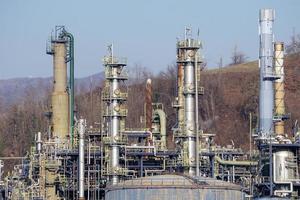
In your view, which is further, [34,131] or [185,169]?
[34,131]

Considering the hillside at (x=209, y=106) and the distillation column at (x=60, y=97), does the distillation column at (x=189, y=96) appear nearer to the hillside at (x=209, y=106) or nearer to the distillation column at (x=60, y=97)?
the distillation column at (x=60, y=97)

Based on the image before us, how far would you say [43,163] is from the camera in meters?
61.7

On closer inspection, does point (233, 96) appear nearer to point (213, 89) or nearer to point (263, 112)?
point (213, 89)

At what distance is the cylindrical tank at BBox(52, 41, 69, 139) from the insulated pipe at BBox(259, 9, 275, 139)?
1247cm

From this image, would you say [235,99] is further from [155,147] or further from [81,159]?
[81,159]

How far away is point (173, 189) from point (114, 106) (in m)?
18.8

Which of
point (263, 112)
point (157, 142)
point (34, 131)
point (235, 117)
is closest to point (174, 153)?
point (157, 142)

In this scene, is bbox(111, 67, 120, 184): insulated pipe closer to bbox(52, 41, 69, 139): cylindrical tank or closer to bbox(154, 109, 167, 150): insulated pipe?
bbox(154, 109, 167, 150): insulated pipe

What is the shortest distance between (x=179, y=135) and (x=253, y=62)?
56.7 m

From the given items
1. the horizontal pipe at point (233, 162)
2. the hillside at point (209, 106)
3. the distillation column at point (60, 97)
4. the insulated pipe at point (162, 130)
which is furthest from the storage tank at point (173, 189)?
the hillside at point (209, 106)

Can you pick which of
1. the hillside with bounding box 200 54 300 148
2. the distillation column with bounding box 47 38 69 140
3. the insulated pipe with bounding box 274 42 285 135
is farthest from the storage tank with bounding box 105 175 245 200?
the hillside with bounding box 200 54 300 148

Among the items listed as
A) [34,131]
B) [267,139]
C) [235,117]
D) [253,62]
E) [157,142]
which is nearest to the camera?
[267,139]

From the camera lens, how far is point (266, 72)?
6006 cm

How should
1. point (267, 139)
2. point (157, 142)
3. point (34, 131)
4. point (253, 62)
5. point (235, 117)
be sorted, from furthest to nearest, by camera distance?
point (253, 62) → point (235, 117) → point (34, 131) → point (157, 142) → point (267, 139)
